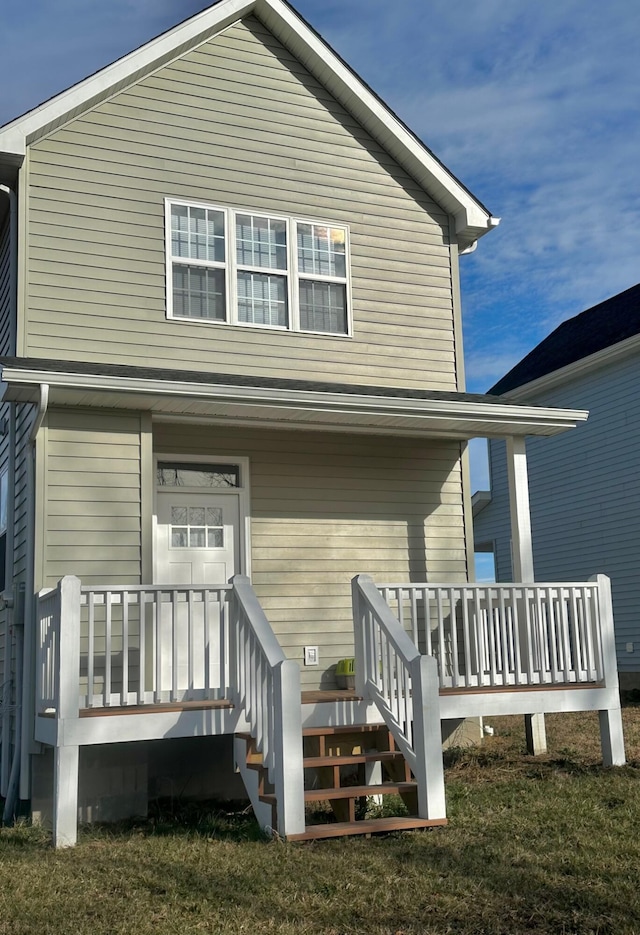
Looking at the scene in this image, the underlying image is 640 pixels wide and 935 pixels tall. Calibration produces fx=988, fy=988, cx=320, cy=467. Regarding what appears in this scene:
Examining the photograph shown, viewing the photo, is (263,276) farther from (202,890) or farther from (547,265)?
(547,265)

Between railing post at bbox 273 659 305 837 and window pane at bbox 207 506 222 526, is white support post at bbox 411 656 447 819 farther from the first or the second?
window pane at bbox 207 506 222 526

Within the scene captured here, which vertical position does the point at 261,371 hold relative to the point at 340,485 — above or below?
above

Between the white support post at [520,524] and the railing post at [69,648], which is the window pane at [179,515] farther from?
the white support post at [520,524]

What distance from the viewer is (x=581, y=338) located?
18828mm

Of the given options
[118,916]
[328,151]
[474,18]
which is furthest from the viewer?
[474,18]

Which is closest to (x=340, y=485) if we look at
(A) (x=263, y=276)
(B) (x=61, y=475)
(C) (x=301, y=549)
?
(C) (x=301, y=549)

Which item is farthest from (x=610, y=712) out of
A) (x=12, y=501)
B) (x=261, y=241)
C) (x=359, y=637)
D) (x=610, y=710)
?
(x=12, y=501)

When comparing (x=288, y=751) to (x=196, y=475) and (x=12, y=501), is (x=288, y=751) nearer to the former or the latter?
(x=196, y=475)

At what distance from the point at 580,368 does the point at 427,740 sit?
1198 cm

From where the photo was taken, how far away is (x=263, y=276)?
1039cm

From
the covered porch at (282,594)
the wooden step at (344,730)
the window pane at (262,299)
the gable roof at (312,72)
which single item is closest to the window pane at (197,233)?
the window pane at (262,299)

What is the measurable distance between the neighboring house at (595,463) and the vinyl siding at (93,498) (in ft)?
32.9

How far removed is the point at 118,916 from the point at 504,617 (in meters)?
4.72

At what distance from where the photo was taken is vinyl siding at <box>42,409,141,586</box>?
8477mm
